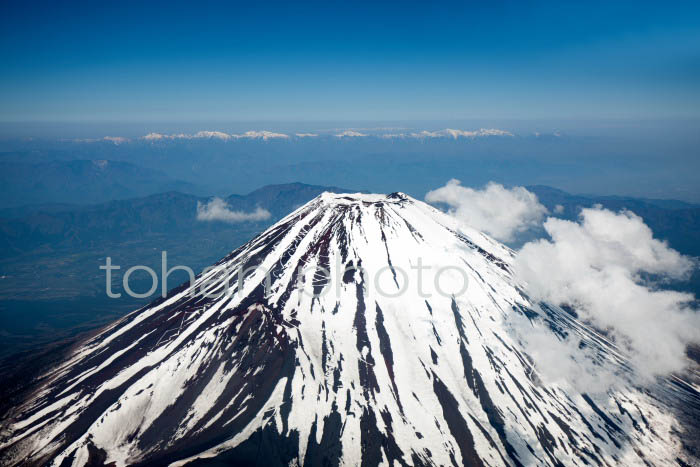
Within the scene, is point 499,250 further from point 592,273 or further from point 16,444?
point 16,444

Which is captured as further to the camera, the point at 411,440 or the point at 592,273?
the point at 592,273

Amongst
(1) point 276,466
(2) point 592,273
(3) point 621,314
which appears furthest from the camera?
(2) point 592,273

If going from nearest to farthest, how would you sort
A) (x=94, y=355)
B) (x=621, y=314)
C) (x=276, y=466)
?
1. (x=276, y=466)
2. (x=94, y=355)
3. (x=621, y=314)

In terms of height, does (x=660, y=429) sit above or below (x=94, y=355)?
below

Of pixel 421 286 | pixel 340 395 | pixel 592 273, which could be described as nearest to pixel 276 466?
pixel 340 395

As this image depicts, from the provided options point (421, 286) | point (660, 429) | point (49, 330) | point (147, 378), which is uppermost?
point (421, 286)

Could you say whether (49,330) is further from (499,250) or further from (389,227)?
(499,250)
